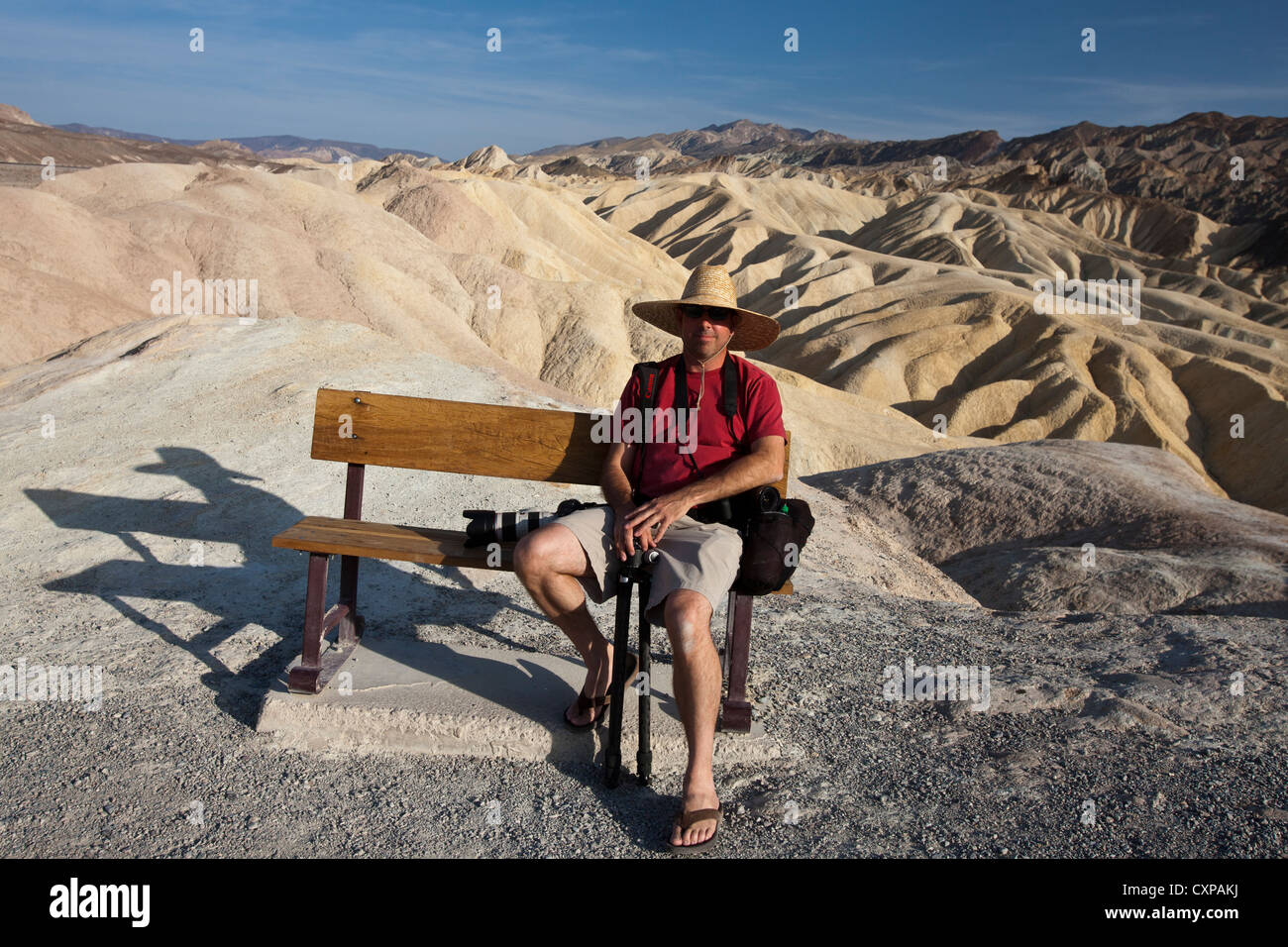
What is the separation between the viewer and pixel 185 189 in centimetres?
2011

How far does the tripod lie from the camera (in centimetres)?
343

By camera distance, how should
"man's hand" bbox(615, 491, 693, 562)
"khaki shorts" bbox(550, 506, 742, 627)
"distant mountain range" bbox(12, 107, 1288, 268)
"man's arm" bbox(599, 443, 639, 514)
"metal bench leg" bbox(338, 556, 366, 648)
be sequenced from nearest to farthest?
"khaki shorts" bbox(550, 506, 742, 627)
"man's hand" bbox(615, 491, 693, 562)
"man's arm" bbox(599, 443, 639, 514)
"metal bench leg" bbox(338, 556, 366, 648)
"distant mountain range" bbox(12, 107, 1288, 268)

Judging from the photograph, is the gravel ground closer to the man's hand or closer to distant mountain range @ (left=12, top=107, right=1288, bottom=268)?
the man's hand

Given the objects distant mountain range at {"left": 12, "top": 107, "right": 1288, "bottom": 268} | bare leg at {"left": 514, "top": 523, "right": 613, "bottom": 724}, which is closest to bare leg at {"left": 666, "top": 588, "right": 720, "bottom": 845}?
bare leg at {"left": 514, "top": 523, "right": 613, "bottom": 724}

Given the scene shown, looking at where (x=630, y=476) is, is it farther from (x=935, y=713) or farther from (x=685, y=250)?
(x=685, y=250)

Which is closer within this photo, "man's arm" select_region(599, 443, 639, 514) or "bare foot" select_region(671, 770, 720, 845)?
"bare foot" select_region(671, 770, 720, 845)

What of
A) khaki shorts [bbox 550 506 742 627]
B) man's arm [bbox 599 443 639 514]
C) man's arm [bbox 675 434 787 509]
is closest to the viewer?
khaki shorts [bbox 550 506 742 627]

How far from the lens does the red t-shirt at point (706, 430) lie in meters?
3.77

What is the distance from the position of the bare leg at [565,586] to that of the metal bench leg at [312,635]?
97 cm

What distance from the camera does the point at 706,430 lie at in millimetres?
3803

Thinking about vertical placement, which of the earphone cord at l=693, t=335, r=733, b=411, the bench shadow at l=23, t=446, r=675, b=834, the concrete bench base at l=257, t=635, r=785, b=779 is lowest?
the concrete bench base at l=257, t=635, r=785, b=779

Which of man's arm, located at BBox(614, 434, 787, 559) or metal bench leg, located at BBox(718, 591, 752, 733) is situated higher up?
man's arm, located at BBox(614, 434, 787, 559)

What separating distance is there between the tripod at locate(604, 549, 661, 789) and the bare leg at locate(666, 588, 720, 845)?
0.23 metres

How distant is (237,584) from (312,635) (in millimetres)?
1594
